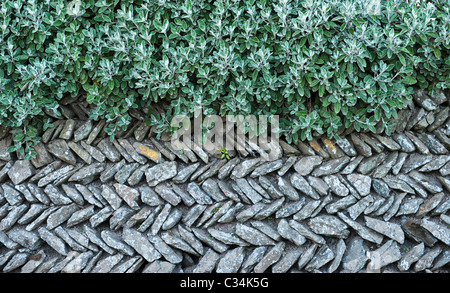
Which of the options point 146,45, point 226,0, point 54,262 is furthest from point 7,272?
point 226,0

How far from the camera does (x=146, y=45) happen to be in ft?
9.96

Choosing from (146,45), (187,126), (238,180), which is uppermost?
(146,45)

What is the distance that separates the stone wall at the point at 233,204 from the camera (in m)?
3.04

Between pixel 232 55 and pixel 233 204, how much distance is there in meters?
1.06

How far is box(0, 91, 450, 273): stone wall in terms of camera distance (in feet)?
9.96

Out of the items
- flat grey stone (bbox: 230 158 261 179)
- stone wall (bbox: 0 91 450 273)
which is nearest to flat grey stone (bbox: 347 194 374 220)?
stone wall (bbox: 0 91 450 273)

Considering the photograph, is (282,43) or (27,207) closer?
(282,43)

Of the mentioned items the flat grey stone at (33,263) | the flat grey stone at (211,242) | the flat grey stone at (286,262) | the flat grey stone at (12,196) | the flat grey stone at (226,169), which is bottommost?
the flat grey stone at (33,263)

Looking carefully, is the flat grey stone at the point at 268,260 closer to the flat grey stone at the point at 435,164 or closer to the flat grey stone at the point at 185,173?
the flat grey stone at the point at 185,173

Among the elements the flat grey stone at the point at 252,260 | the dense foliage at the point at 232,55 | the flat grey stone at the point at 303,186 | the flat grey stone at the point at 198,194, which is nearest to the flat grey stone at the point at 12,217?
the dense foliage at the point at 232,55

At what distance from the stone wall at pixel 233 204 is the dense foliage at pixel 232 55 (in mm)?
248

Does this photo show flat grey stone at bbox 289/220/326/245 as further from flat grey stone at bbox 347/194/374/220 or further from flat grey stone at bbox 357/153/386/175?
flat grey stone at bbox 357/153/386/175

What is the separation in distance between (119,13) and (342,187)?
195 cm

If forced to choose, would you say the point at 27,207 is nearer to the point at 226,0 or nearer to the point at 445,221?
the point at 226,0
